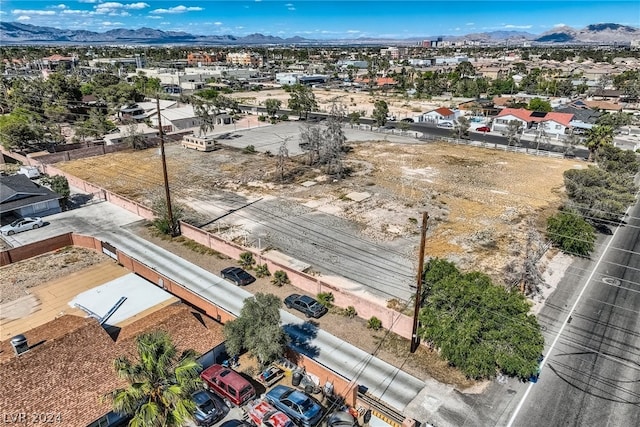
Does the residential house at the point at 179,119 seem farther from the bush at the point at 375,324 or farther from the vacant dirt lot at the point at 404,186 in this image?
the bush at the point at 375,324

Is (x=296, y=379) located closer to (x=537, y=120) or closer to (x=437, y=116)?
(x=537, y=120)

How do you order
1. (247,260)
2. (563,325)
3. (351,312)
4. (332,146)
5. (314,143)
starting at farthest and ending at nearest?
(314,143) → (332,146) → (247,260) → (351,312) → (563,325)

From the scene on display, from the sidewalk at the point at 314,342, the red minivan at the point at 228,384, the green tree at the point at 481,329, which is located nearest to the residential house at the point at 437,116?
the sidewalk at the point at 314,342

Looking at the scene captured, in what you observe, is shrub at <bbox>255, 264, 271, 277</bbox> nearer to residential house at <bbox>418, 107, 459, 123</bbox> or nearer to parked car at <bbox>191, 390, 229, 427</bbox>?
parked car at <bbox>191, 390, 229, 427</bbox>

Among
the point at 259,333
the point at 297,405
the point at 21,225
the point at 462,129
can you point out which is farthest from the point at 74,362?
the point at 462,129

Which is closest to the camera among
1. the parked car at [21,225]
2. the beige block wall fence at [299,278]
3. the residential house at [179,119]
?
the beige block wall fence at [299,278]

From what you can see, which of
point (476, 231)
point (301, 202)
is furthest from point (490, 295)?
point (301, 202)
